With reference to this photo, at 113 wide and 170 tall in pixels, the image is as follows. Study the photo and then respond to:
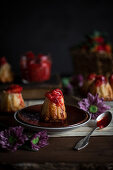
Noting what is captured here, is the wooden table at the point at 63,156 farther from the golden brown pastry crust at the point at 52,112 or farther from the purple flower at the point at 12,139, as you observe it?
the golden brown pastry crust at the point at 52,112

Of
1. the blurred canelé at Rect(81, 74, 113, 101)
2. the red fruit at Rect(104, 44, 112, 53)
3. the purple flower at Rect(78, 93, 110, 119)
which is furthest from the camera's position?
the red fruit at Rect(104, 44, 112, 53)

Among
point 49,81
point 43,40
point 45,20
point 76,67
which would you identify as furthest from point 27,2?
point 49,81

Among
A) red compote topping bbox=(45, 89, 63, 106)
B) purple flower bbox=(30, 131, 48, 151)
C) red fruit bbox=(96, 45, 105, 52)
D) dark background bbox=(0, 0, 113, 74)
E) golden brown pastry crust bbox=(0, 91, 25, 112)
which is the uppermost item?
dark background bbox=(0, 0, 113, 74)

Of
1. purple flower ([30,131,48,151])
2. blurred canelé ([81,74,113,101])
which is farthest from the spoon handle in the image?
blurred canelé ([81,74,113,101])

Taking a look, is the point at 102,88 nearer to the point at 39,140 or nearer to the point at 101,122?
the point at 101,122

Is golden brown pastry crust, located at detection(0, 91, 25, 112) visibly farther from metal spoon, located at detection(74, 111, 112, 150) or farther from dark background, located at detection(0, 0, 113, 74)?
dark background, located at detection(0, 0, 113, 74)

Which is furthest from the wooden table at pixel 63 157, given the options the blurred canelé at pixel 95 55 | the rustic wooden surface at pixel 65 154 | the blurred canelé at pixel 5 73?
the blurred canelé at pixel 95 55
